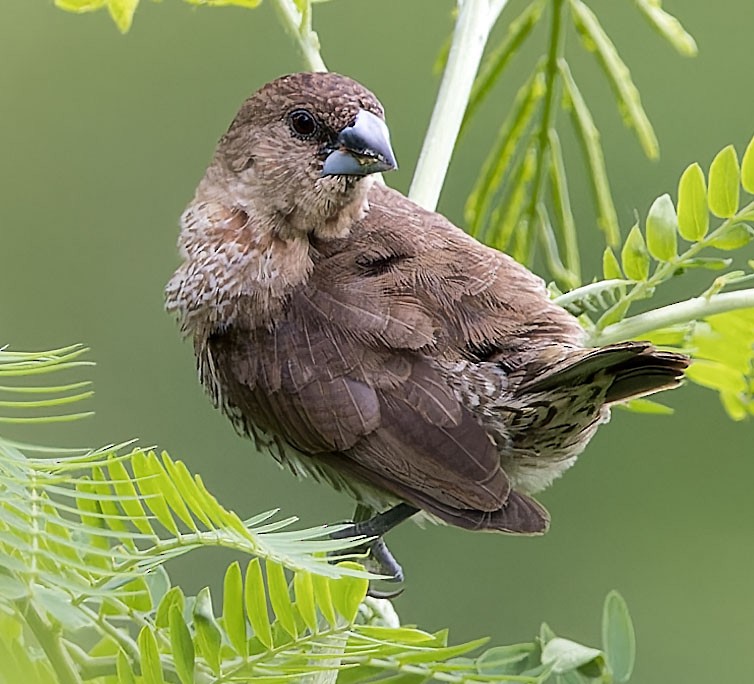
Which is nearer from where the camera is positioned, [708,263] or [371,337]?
[708,263]

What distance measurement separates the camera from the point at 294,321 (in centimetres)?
171

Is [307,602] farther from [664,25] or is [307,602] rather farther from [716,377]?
[664,25]

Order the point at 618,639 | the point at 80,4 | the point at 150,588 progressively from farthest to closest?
the point at 80,4
the point at 618,639
the point at 150,588

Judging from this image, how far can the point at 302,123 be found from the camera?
1.78m

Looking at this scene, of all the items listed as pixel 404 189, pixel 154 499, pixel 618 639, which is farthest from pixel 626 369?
pixel 404 189

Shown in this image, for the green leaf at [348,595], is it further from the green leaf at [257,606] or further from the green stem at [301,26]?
the green stem at [301,26]

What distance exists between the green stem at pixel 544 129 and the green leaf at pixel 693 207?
0.41 meters

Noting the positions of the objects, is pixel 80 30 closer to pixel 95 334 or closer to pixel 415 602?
pixel 95 334

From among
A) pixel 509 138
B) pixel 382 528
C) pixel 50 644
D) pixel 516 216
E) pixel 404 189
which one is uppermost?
pixel 509 138

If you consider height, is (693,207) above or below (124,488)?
above

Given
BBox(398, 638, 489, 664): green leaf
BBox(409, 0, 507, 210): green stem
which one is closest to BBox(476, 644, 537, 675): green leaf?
BBox(398, 638, 489, 664): green leaf

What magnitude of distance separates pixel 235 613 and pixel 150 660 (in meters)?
0.11

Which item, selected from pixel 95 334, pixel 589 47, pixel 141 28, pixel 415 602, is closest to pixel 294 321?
pixel 589 47

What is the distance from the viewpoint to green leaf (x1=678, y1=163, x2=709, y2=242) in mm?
1327
